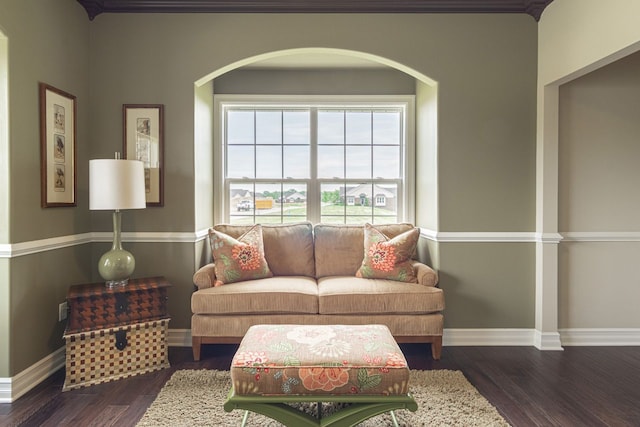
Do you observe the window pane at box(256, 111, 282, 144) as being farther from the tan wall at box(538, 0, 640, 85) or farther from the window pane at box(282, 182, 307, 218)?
the tan wall at box(538, 0, 640, 85)

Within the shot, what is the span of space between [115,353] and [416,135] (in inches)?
124

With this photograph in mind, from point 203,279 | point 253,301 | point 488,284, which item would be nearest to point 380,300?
point 253,301

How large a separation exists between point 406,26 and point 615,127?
73.6 inches

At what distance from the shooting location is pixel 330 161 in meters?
4.22

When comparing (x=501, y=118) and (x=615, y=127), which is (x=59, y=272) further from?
(x=615, y=127)

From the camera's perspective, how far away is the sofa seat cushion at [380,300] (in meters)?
3.05

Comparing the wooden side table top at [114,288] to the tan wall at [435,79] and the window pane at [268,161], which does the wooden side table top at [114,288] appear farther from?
the window pane at [268,161]

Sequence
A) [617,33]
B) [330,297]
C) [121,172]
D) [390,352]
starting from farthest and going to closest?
[330,297] → [121,172] → [617,33] → [390,352]

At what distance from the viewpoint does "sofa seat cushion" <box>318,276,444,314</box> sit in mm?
3049

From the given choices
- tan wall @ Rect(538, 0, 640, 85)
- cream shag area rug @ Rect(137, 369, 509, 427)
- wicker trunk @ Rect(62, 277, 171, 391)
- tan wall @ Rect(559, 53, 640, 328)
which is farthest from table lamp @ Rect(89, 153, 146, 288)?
tan wall @ Rect(559, 53, 640, 328)

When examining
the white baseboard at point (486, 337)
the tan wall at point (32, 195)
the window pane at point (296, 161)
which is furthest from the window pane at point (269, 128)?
the white baseboard at point (486, 337)

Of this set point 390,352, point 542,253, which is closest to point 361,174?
point 542,253

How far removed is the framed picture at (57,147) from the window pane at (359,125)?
239 centimetres

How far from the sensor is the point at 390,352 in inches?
79.2
